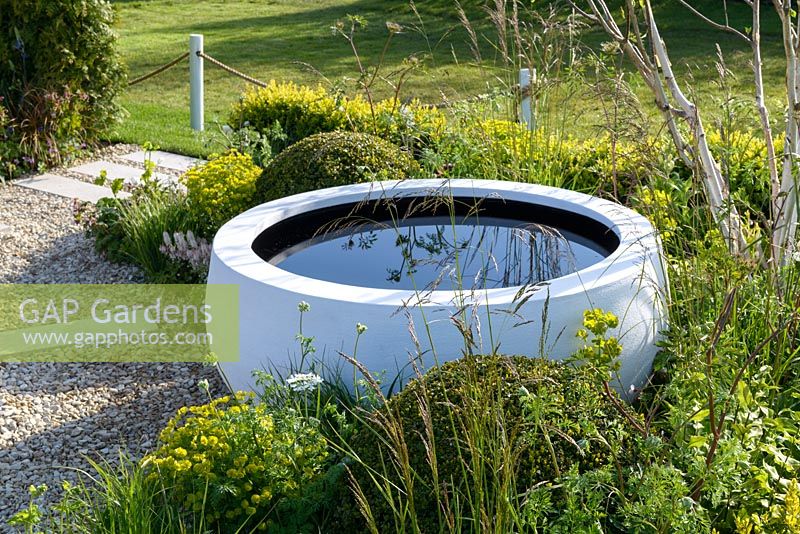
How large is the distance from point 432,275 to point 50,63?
15.9 feet

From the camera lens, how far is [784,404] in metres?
3.10

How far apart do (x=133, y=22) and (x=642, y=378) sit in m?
15.8

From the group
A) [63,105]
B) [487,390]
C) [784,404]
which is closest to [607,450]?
[487,390]

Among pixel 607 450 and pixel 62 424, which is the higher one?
pixel 607 450

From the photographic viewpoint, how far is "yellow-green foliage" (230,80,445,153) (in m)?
5.93

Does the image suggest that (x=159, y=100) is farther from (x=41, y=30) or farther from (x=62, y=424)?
(x=62, y=424)

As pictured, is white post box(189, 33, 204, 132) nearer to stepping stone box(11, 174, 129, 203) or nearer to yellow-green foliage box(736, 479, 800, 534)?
stepping stone box(11, 174, 129, 203)

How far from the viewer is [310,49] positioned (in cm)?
1388

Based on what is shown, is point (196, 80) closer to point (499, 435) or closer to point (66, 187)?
point (66, 187)

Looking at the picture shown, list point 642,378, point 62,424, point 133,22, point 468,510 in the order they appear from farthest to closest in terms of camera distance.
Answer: point 133,22 → point 62,424 → point 642,378 → point 468,510

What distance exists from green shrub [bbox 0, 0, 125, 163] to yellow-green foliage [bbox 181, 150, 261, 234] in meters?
2.63

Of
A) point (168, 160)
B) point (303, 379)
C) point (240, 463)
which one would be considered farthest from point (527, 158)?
point (168, 160)

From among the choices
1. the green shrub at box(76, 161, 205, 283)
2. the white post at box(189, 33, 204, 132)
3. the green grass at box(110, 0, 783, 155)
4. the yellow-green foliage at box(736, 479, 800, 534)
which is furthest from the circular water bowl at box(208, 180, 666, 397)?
the white post at box(189, 33, 204, 132)

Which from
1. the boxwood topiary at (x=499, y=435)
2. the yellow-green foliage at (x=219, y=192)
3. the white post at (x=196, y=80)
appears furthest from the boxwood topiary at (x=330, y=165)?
the white post at (x=196, y=80)
